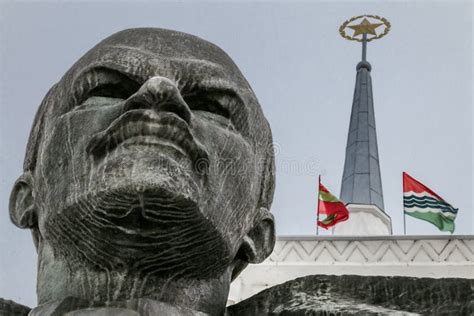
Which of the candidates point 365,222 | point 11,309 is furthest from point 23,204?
point 365,222

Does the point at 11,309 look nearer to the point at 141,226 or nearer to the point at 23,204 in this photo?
the point at 23,204

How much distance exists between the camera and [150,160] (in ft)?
11.4

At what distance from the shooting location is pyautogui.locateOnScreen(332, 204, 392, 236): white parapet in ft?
78.9

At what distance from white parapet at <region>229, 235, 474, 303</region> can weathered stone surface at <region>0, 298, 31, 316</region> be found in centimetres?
1475

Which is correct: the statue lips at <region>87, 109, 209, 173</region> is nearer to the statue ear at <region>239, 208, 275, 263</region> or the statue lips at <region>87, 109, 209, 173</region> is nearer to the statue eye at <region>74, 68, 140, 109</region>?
the statue eye at <region>74, 68, 140, 109</region>

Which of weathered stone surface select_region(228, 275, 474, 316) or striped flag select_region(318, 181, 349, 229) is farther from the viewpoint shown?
striped flag select_region(318, 181, 349, 229)

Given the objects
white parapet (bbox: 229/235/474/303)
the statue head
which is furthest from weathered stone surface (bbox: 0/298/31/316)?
white parapet (bbox: 229/235/474/303)

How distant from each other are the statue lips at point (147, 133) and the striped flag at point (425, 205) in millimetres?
18046

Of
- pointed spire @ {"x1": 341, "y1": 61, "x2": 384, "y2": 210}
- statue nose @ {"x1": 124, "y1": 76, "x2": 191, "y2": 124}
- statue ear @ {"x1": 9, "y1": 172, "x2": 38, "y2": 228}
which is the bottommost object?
statue ear @ {"x1": 9, "y1": 172, "x2": 38, "y2": 228}

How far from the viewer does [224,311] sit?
12.3ft

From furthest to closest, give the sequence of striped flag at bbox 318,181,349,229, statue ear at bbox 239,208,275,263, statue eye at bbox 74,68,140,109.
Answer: striped flag at bbox 318,181,349,229
statue ear at bbox 239,208,275,263
statue eye at bbox 74,68,140,109

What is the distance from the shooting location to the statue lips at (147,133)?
11.6 feet

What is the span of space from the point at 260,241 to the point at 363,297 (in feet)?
1.41

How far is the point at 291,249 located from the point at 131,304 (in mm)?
16175
